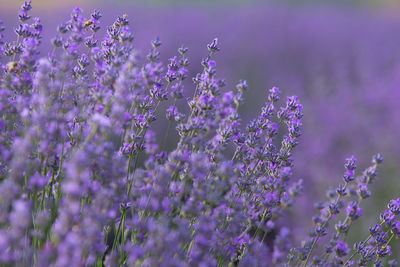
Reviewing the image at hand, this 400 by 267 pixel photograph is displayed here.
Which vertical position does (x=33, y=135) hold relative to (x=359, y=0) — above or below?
below

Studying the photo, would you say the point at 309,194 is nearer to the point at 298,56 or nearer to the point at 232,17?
the point at 298,56

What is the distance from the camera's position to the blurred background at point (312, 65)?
4277mm

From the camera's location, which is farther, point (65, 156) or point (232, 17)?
point (232, 17)

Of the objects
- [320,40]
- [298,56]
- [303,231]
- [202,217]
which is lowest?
[202,217]

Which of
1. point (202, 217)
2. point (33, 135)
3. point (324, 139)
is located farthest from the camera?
point (324, 139)

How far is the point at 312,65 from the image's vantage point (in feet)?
22.9

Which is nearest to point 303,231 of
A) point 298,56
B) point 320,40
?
point 298,56

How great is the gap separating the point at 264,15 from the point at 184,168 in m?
7.24

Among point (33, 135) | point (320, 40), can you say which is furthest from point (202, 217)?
point (320, 40)

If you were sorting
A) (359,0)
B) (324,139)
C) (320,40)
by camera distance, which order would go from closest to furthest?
(324,139)
(320,40)
(359,0)

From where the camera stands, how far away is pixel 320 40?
7.83m

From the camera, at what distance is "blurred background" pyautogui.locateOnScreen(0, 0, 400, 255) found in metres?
4.28

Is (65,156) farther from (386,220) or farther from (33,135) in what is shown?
(386,220)

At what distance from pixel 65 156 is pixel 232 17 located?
23.8 feet
